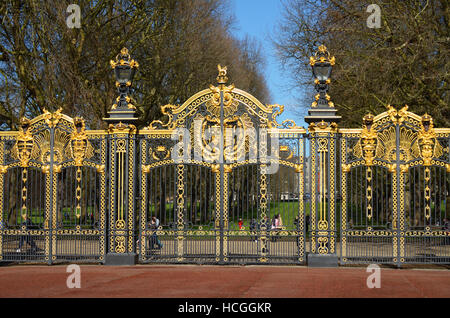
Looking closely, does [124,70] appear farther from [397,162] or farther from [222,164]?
[397,162]

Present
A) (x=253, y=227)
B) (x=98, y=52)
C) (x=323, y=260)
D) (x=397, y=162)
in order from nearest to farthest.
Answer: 1. (x=323, y=260)
2. (x=397, y=162)
3. (x=253, y=227)
4. (x=98, y=52)

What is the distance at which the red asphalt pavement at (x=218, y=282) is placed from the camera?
1029 centimetres

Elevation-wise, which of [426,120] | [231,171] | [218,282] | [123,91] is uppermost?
[123,91]

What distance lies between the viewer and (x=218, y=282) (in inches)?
455

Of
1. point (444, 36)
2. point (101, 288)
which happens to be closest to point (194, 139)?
point (101, 288)

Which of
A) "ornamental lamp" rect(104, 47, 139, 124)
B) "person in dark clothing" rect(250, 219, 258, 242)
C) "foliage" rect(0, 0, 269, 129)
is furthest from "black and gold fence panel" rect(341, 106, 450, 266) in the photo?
"foliage" rect(0, 0, 269, 129)

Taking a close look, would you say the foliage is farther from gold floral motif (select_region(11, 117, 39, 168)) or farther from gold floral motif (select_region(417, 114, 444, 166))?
gold floral motif (select_region(417, 114, 444, 166))

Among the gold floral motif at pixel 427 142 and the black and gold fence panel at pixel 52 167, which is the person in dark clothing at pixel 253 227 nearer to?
the black and gold fence panel at pixel 52 167

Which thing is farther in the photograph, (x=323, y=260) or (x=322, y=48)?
(x=322, y=48)

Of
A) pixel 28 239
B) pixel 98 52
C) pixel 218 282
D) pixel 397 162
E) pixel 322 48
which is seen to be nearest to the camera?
pixel 218 282

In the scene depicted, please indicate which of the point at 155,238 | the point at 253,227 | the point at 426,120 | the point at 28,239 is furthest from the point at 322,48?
the point at 28,239

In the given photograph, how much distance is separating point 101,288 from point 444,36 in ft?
44.5

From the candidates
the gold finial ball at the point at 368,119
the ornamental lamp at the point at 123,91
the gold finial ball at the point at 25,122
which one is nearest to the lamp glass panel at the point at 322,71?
the gold finial ball at the point at 368,119

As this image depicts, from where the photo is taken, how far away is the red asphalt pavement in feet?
33.8
